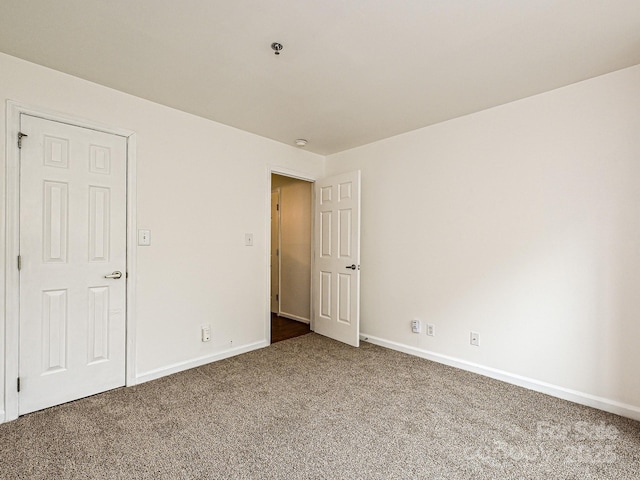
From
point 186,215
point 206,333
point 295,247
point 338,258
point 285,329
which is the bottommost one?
point 285,329

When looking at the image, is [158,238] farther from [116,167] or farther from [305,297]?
[305,297]

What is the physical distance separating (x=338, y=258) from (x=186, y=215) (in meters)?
1.75

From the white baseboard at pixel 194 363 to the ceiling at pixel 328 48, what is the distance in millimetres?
2279

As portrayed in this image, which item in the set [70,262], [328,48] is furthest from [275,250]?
[328,48]

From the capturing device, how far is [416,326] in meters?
3.37

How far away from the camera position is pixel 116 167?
8.47 feet

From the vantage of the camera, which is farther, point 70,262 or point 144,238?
point 144,238

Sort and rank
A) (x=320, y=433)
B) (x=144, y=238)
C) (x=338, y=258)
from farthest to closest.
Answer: (x=338, y=258) → (x=144, y=238) → (x=320, y=433)

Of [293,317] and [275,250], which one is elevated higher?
[275,250]

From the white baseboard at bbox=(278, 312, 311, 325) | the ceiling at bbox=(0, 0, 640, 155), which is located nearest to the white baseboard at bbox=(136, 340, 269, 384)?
the white baseboard at bbox=(278, 312, 311, 325)

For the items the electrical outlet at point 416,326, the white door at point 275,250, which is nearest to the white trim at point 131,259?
the electrical outlet at point 416,326

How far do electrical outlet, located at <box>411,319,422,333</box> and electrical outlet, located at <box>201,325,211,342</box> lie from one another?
2.03 m

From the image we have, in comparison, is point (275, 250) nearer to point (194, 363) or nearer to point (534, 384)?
point (194, 363)

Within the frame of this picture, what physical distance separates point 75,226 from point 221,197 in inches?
48.1
